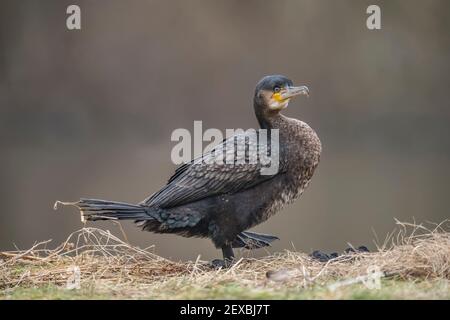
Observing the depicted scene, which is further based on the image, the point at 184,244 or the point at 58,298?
the point at 184,244

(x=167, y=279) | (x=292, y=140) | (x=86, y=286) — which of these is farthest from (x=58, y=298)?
(x=292, y=140)

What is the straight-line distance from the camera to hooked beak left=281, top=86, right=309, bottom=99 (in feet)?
14.4

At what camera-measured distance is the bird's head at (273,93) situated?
175 inches

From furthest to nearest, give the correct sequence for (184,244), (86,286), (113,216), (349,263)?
(184,244) → (113,216) → (349,263) → (86,286)

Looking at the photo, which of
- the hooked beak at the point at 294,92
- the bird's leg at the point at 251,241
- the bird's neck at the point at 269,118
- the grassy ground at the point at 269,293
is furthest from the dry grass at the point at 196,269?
the hooked beak at the point at 294,92

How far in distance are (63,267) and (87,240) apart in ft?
0.85

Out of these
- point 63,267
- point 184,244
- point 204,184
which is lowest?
point 184,244

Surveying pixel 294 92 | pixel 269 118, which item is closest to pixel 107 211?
pixel 269 118

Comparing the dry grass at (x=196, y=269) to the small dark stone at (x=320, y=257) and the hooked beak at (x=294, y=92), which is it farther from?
the hooked beak at (x=294, y=92)

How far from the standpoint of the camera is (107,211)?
4270 mm

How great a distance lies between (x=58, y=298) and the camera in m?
3.31
